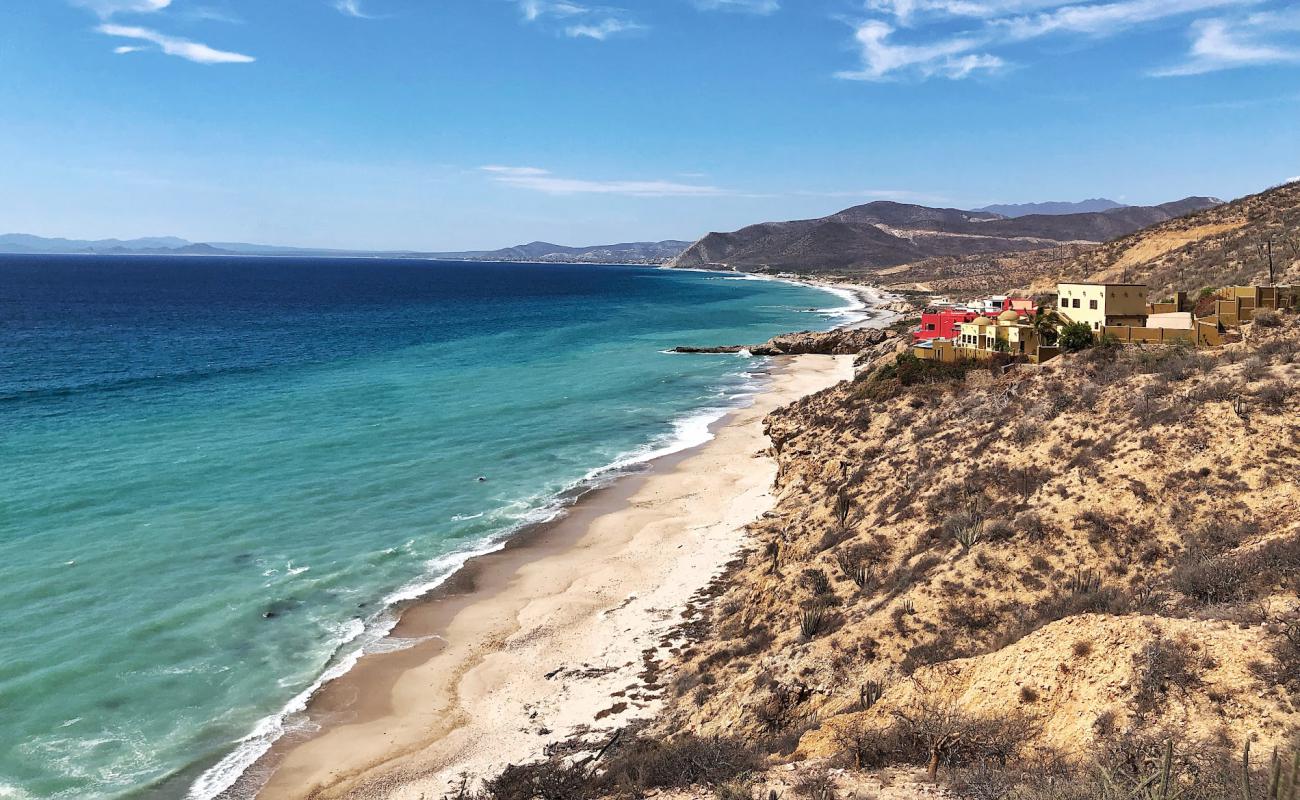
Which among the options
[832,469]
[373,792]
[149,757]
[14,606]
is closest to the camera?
[373,792]

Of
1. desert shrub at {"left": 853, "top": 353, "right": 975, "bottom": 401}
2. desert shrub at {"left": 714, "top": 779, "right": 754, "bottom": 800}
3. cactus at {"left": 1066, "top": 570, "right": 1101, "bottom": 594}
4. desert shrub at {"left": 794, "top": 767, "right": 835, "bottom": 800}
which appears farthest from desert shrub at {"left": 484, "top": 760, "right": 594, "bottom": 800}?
desert shrub at {"left": 853, "top": 353, "right": 975, "bottom": 401}

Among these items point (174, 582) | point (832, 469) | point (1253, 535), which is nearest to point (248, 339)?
point (174, 582)

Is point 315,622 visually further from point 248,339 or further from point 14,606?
point 248,339

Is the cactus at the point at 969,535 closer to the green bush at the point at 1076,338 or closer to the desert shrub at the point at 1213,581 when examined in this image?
the desert shrub at the point at 1213,581

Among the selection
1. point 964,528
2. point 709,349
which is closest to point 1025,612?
point 964,528

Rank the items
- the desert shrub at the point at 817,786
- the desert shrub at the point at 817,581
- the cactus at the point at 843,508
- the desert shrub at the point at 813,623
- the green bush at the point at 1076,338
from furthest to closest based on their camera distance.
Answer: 1. the green bush at the point at 1076,338
2. the cactus at the point at 843,508
3. the desert shrub at the point at 817,581
4. the desert shrub at the point at 813,623
5. the desert shrub at the point at 817,786


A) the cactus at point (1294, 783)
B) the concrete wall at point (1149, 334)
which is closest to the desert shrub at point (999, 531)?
the cactus at point (1294, 783)
